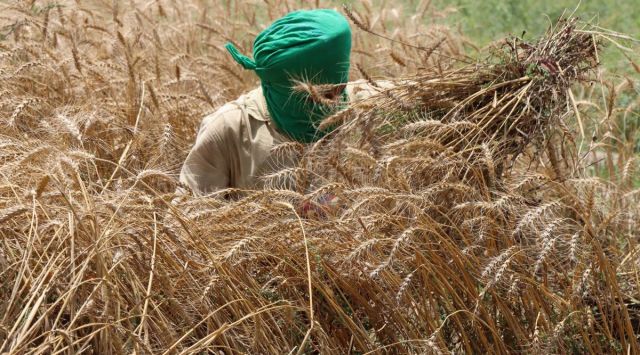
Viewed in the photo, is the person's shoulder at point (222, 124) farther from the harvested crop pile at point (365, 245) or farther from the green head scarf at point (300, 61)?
Result: the harvested crop pile at point (365, 245)

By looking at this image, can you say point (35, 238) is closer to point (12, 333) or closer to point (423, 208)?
point (12, 333)

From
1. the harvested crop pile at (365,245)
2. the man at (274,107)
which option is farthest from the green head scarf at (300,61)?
the harvested crop pile at (365,245)

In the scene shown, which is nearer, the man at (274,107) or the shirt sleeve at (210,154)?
the man at (274,107)

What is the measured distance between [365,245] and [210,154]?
1.16 metres

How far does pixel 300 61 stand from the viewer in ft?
11.3

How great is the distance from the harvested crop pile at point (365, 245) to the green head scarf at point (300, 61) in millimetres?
272

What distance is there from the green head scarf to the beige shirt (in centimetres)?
6

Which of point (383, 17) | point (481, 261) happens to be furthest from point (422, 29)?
point (481, 261)

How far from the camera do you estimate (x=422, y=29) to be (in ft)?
17.6

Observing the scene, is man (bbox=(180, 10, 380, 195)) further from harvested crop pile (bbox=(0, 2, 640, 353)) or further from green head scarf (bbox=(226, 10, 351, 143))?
harvested crop pile (bbox=(0, 2, 640, 353))

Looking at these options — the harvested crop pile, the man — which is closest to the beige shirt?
the man

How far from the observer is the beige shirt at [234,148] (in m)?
3.56

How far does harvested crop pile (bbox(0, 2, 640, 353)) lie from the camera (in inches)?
98.1

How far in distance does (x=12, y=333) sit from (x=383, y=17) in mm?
3582
